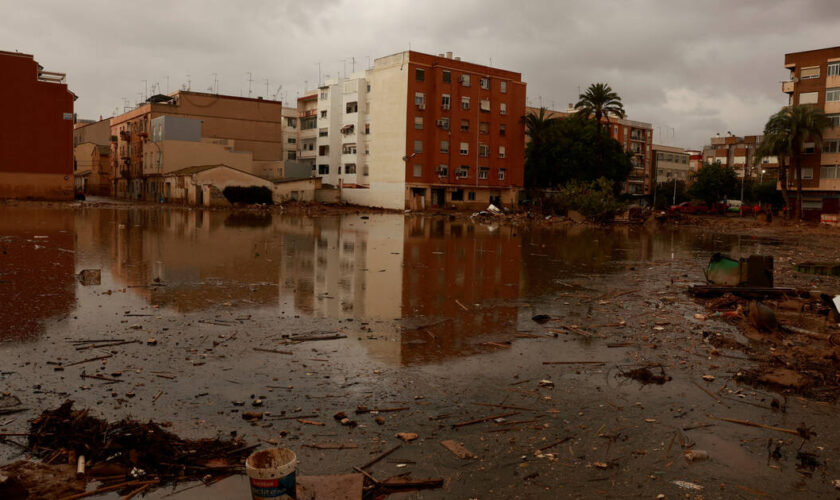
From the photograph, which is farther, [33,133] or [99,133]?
[99,133]

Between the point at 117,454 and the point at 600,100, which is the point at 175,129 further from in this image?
the point at 117,454

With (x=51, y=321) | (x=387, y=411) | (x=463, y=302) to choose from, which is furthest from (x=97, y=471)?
(x=463, y=302)

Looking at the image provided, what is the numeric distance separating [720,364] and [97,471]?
7251 mm

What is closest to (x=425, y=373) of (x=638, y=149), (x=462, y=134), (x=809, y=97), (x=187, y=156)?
(x=462, y=134)

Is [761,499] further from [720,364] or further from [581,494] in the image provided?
[720,364]

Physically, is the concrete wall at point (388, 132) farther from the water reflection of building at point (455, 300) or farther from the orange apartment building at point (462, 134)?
the water reflection of building at point (455, 300)

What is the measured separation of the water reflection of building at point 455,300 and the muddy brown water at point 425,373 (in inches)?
2.9

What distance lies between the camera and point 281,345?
8.14 m

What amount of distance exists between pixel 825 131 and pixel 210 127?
71.0 meters

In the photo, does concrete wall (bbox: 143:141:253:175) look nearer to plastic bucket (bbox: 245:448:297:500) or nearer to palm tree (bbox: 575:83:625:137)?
palm tree (bbox: 575:83:625:137)

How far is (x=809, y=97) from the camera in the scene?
59.8m

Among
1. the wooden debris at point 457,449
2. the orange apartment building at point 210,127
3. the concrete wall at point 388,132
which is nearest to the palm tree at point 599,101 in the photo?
the concrete wall at point 388,132

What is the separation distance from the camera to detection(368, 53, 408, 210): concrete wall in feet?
216

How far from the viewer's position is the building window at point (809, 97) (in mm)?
59250
